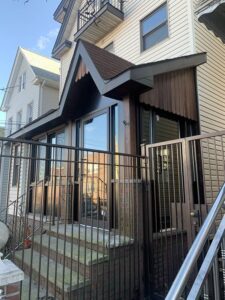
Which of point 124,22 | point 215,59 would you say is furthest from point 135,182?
point 124,22

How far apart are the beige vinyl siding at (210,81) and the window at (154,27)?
1.01m

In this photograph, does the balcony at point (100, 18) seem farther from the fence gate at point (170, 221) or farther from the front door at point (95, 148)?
the fence gate at point (170, 221)

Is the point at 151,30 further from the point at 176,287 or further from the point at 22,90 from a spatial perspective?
the point at 22,90

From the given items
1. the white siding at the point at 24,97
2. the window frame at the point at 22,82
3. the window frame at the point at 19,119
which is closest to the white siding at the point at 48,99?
the white siding at the point at 24,97

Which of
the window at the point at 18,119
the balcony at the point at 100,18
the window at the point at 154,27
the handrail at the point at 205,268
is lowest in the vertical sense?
the handrail at the point at 205,268

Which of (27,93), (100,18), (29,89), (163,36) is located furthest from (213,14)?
(27,93)

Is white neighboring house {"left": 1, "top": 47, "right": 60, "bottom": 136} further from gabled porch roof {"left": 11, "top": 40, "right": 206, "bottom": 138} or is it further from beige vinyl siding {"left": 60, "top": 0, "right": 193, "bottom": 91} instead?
gabled porch roof {"left": 11, "top": 40, "right": 206, "bottom": 138}

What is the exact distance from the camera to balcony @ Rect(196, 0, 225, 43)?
3281 mm

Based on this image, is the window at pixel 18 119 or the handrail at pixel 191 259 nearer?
the handrail at pixel 191 259

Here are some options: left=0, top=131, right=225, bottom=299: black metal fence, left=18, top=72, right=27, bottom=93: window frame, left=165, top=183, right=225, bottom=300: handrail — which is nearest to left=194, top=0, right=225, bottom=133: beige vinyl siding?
left=0, top=131, right=225, bottom=299: black metal fence

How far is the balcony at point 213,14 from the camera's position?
328 centimetres

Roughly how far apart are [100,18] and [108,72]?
5180mm

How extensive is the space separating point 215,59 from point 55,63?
11589 millimetres

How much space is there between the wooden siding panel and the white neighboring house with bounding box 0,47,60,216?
298 inches
